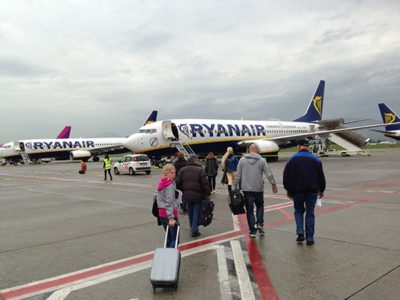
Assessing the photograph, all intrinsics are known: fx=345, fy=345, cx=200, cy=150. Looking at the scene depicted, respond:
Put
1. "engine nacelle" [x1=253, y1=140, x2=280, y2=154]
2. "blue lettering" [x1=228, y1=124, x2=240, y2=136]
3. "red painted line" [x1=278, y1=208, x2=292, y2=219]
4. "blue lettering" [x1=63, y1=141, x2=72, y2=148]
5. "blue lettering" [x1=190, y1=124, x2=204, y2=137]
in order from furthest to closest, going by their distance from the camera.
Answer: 1. "blue lettering" [x1=63, y1=141, x2=72, y2=148]
2. "blue lettering" [x1=228, y1=124, x2=240, y2=136]
3. "engine nacelle" [x1=253, y1=140, x2=280, y2=154]
4. "blue lettering" [x1=190, y1=124, x2=204, y2=137]
5. "red painted line" [x1=278, y1=208, x2=292, y2=219]

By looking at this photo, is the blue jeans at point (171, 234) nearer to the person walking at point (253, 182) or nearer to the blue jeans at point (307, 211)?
the person walking at point (253, 182)

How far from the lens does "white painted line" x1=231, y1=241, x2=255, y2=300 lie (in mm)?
4285

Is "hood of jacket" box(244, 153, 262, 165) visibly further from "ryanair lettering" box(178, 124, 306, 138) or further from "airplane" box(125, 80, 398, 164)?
"ryanair lettering" box(178, 124, 306, 138)

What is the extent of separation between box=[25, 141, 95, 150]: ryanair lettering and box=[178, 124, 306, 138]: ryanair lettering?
30652 millimetres

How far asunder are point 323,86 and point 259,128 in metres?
15.1

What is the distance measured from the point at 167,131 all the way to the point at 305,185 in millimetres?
22249

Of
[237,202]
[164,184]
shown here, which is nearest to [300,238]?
[237,202]

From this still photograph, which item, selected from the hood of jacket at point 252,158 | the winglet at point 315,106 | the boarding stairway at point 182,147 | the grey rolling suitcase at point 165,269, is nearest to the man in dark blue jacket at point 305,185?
the hood of jacket at point 252,158

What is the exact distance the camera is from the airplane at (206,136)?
28062mm

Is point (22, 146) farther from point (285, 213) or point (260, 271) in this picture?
point (260, 271)

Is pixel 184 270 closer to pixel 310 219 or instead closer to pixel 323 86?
pixel 310 219

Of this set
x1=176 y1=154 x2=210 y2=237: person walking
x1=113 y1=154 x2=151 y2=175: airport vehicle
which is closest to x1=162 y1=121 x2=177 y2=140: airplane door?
x1=113 y1=154 x2=151 y2=175: airport vehicle

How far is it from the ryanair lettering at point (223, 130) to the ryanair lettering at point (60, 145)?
30.7 m

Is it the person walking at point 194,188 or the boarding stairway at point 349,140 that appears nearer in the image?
the person walking at point 194,188
